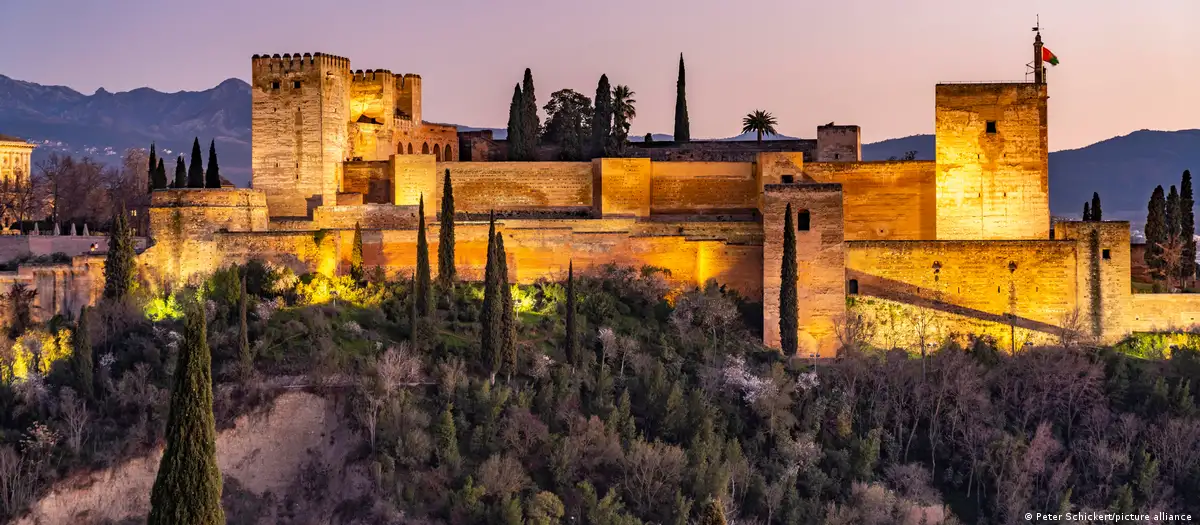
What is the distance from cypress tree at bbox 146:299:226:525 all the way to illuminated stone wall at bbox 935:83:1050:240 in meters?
19.0

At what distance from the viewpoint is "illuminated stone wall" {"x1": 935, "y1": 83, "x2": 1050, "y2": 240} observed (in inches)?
1314

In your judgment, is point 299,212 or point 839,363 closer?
point 839,363

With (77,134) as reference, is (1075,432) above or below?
below

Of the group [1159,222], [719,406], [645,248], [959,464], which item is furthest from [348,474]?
[1159,222]

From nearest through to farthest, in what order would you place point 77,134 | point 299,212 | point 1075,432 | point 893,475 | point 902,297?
point 893,475 → point 1075,432 → point 902,297 → point 299,212 → point 77,134

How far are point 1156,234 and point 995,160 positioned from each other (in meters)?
5.03

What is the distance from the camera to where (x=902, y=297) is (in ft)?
105

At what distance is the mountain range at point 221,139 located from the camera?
3226 inches

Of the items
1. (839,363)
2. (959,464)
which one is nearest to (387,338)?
(839,363)

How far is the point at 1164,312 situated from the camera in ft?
105

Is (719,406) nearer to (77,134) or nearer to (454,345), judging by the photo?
(454,345)

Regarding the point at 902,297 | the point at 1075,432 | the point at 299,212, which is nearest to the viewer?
the point at 1075,432

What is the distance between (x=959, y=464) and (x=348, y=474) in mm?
11768

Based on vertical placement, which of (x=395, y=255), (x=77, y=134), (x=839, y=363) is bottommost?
(x=839, y=363)
